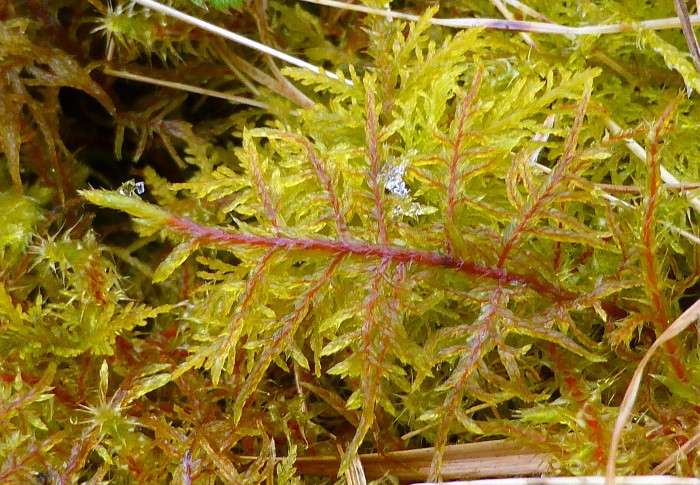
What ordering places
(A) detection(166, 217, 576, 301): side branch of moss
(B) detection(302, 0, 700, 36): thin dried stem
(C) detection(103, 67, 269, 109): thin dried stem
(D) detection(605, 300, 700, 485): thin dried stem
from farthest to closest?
(C) detection(103, 67, 269, 109): thin dried stem → (B) detection(302, 0, 700, 36): thin dried stem → (A) detection(166, 217, 576, 301): side branch of moss → (D) detection(605, 300, 700, 485): thin dried stem

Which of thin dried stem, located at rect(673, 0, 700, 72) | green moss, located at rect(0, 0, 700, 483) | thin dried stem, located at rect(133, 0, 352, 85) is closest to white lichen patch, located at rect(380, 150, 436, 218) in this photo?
green moss, located at rect(0, 0, 700, 483)

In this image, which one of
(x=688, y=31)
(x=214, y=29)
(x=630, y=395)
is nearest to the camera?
(x=630, y=395)

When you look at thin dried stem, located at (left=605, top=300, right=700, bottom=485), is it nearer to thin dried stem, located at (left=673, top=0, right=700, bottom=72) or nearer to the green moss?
the green moss

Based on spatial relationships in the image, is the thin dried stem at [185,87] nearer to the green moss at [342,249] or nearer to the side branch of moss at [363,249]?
the green moss at [342,249]

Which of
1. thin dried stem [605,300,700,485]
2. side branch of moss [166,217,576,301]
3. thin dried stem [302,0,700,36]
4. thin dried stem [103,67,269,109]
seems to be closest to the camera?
thin dried stem [605,300,700,485]

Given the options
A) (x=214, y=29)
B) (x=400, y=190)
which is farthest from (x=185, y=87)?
(x=400, y=190)

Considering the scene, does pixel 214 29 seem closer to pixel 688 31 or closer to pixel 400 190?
pixel 400 190

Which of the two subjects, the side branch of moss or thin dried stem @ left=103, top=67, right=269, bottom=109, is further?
thin dried stem @ left=103, top=67, right=269, bottom=109

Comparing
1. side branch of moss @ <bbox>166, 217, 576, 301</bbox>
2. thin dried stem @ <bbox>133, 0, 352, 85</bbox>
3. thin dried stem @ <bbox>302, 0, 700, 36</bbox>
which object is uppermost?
thin dried stem @ <bbox>302, 0, 700, 36</bbox>

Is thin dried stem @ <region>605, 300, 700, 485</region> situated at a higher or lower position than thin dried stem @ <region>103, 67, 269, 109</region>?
lower

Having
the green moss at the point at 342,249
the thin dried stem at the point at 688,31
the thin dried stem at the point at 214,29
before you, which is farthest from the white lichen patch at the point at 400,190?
the thin dried stem at the point at 688,31

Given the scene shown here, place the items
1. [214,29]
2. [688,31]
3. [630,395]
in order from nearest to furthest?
[630,395] → [688,31] → [214,29]
